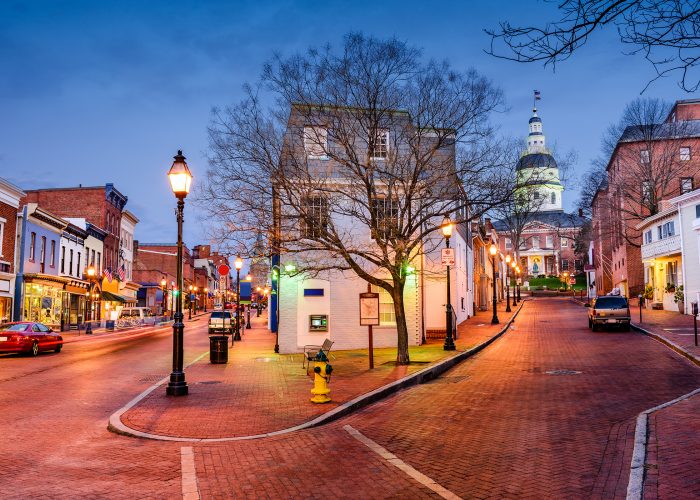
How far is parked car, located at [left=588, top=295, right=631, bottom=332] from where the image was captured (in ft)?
94.6

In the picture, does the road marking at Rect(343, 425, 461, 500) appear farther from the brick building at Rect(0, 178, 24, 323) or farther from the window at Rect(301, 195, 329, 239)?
the brick building at Rect(0, 178, 24, 323)

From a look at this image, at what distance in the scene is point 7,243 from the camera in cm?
3969

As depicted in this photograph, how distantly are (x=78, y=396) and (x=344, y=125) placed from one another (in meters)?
10.3

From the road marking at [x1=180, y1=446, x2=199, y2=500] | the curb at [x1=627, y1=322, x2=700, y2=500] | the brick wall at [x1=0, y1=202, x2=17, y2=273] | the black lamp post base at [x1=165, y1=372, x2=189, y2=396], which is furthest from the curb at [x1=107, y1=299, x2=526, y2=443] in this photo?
the brick wall at [x1=0, y1=202, x2=17, y2=273]

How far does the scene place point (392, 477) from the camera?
7305 mm

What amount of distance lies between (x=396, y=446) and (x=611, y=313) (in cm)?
2295

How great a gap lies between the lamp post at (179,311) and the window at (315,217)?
14.5ft

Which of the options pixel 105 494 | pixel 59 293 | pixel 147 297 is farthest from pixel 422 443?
pixel 147 297

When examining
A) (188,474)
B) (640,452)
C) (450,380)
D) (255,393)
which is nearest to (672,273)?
(450,380)

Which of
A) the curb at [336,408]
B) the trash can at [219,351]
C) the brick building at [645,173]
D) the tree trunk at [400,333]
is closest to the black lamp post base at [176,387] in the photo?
the curb at [336,408]

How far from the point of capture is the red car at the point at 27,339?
24.2 m

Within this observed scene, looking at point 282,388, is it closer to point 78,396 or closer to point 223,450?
point 78,396

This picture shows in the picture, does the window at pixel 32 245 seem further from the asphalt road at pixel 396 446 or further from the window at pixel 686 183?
the window at pixel 686 183

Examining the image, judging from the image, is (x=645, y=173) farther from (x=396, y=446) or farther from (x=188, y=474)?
(x=188, y=474)
